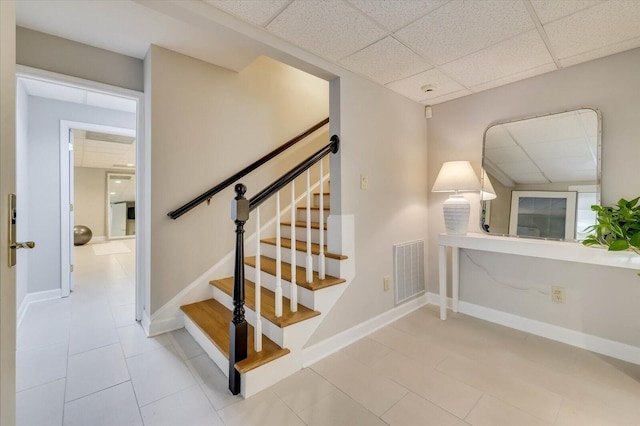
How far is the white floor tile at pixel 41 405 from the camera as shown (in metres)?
1.37

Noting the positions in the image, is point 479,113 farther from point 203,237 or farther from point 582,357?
point 203,237

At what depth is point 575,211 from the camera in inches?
84.7

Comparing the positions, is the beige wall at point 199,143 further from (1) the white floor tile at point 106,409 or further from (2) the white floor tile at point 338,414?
(2) the white floor tile at point 338,414

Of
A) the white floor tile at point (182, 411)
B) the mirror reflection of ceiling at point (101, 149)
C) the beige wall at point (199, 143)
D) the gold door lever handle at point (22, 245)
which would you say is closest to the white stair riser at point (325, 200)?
the beige wall at point (199, 143)

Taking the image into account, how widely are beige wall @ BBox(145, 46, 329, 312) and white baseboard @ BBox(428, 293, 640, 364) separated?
238 cm

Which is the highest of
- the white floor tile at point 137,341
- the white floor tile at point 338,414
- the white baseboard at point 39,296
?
the white baseboard at point 39,296

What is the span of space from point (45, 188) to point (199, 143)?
2.23 metres

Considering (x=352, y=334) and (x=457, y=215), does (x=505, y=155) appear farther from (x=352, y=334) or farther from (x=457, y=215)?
(x=352, y=334)

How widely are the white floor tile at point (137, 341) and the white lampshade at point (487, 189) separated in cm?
301

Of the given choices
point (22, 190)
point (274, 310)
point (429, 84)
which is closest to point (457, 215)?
point (429, 84)

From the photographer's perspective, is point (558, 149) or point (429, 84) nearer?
point (558, 149)

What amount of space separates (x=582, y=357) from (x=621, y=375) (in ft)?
0.74

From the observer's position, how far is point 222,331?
199 cm

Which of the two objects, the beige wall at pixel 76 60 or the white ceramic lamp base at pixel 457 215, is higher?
the beige wall at pixel 76 60
